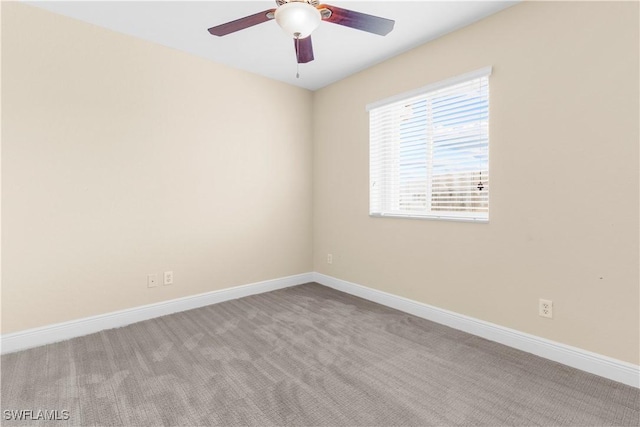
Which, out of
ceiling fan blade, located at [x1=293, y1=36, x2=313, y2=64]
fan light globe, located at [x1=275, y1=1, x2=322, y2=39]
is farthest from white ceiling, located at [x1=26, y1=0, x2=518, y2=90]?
fan light globe, located at [x1=275, y1=1, x2=322, y2=39]

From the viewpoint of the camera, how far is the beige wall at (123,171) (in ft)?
7.57

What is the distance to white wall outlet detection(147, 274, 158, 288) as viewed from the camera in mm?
2899

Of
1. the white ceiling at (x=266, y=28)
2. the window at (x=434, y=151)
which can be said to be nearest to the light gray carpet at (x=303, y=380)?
the window at (x=434, y=151)

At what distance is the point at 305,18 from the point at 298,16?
38 mm

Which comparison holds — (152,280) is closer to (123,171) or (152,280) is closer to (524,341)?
(123,171)

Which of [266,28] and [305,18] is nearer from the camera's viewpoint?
[305,18]

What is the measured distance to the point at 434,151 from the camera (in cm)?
284

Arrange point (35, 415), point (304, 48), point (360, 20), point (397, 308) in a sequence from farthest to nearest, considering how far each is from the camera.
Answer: point (397, 308), point (304, 48), point (360, 20), point (35, 415)

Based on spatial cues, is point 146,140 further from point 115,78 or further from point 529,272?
point 529,272

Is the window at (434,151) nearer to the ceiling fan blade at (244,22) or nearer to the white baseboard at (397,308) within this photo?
the white baseboard at (397,308)

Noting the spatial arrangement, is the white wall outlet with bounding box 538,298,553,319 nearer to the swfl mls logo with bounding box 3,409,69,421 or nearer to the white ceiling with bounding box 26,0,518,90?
the white ceiling with bounding box 26,0,518,90

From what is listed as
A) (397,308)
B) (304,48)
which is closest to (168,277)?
(397,308)

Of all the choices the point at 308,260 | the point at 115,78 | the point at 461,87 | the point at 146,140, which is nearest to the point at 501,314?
the point at 461,87

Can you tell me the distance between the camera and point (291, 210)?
3977 millimetres
